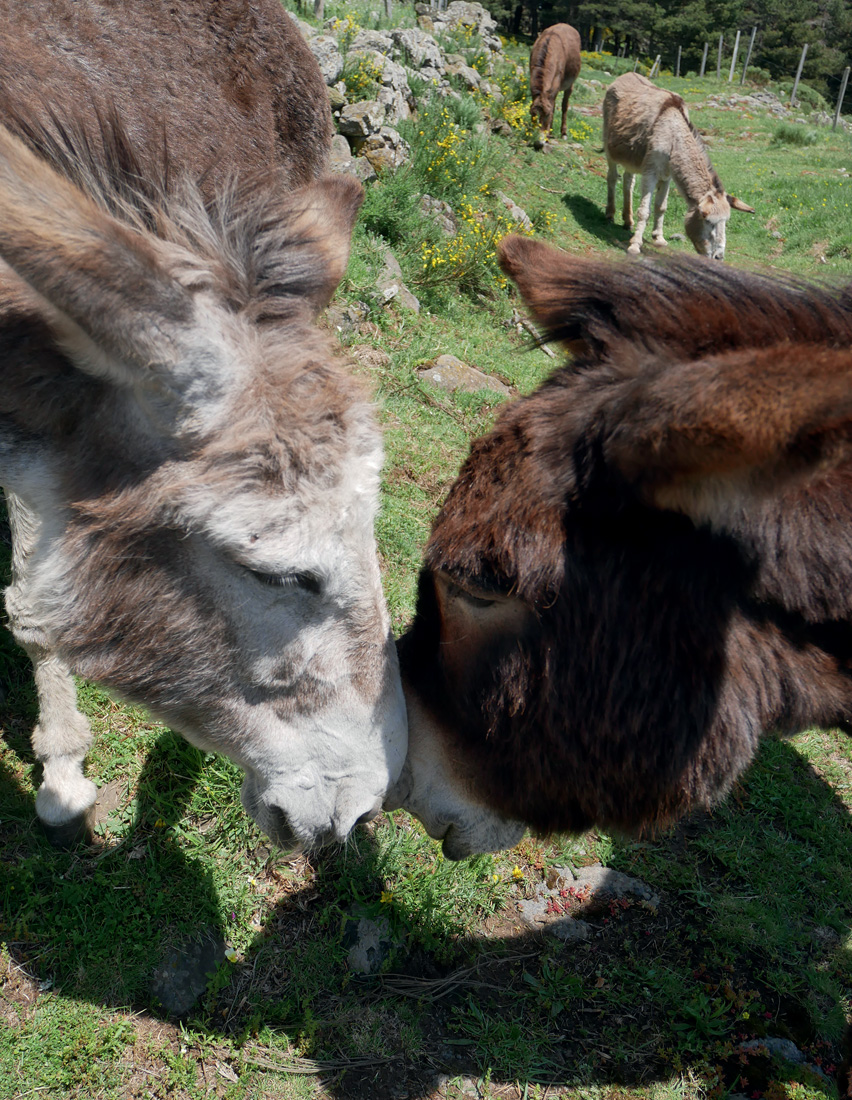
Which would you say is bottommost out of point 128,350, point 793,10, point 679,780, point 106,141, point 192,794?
point 192,794

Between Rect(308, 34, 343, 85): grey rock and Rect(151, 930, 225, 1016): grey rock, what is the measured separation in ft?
29.4

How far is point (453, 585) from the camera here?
1931 mm

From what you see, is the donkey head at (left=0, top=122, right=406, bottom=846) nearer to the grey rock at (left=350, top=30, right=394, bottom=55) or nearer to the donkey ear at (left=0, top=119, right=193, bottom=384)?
the donkey ear at (left=0, top=119, right=193, bottom=384)

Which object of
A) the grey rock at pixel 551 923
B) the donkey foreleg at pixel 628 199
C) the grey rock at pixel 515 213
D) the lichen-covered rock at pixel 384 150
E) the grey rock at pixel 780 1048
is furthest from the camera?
the donkey foreleg at pixel 628 199

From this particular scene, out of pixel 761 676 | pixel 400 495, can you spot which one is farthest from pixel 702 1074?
pixel 400 495

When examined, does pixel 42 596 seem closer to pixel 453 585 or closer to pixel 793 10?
pixel 453 585

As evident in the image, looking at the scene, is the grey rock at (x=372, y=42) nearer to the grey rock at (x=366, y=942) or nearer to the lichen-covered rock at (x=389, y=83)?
the lichen-covered rock at (x=389, y=83)

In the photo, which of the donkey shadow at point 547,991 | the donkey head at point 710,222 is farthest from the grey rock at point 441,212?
the donkey shadow at point 547,991

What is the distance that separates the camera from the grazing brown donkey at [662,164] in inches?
489

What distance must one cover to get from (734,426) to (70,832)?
9.31ft

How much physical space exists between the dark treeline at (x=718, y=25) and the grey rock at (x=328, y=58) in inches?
1867

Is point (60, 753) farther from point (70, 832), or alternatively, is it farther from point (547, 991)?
point (547, 991)

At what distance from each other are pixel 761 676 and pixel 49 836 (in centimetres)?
267

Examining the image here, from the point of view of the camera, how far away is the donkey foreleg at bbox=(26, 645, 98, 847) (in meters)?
2.81
